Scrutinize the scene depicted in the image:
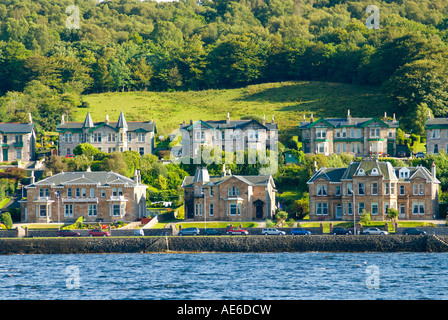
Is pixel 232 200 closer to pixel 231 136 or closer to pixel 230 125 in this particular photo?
pixel 231 136

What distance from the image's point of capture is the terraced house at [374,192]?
86375 mm

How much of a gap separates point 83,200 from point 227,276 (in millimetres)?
32835

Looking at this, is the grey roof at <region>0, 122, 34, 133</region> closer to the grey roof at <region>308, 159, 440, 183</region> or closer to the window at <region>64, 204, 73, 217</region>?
the window at <region>64, 204, 73, 217</region>

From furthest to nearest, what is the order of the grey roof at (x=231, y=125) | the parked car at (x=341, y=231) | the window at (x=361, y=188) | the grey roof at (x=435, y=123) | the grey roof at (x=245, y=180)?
the grey roof at (x=231, y=125) → the grey roof at (x=435, y=123) → the grey roof at (x=245, y=180) → the window at (x=361, y=188) → the parked car at (x=341, y=231)

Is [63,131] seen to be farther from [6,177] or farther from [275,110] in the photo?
[275,110]

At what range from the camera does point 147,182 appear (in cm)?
10262

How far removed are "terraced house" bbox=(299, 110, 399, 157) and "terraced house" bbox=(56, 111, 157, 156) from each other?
71.2ft

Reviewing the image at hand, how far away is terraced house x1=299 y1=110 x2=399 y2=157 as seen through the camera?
114 meters

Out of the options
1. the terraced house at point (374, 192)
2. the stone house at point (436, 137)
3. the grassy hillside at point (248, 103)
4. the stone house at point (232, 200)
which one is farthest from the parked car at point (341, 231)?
the grassy hillside at point (248, 103)

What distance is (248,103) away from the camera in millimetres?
146750

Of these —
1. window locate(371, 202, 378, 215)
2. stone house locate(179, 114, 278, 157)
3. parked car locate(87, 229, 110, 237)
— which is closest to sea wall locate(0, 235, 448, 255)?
parked car locate(87, 229, 110, 237)

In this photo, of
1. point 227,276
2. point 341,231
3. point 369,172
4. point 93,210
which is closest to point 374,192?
point 369,172

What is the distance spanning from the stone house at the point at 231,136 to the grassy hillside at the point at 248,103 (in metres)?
10.0

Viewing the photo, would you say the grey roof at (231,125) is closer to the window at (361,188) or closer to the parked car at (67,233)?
the window at (361,188)
